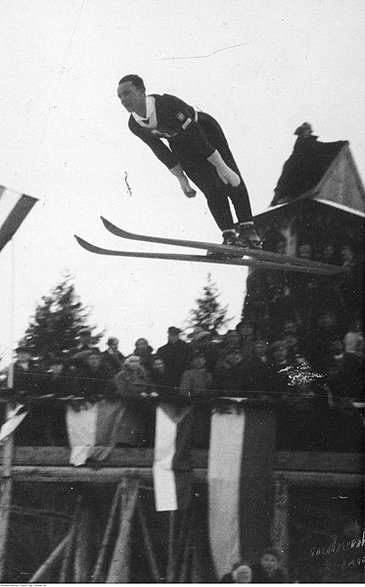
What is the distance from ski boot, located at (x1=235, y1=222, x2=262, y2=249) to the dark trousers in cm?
3

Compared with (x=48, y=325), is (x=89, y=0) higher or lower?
higher

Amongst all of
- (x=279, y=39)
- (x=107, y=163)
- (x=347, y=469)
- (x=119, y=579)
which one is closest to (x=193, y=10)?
(x=279, y=39)

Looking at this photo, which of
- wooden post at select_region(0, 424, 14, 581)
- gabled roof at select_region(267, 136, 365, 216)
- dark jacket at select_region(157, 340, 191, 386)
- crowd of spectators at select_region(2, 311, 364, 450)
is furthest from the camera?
gabled roof at select_region(267, 136, 365, 216)

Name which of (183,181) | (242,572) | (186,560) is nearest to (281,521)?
(242,572)

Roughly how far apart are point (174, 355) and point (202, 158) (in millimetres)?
1022

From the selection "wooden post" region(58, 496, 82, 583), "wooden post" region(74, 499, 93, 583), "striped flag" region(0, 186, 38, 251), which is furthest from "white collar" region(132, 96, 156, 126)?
"wooden post" region(58, 496, 82, 583)

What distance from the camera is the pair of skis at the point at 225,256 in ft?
12.8

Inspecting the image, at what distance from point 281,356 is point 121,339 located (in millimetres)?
A: 841

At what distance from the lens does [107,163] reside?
3906 millimetres

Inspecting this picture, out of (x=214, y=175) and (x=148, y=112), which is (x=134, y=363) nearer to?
(x=214, y=175)

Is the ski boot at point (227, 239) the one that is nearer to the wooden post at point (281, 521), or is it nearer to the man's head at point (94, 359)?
the man's head at point (94, 359)

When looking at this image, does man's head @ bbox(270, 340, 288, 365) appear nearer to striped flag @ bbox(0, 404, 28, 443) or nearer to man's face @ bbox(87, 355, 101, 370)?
man's face @ bbox(87, 355, 101, 370)

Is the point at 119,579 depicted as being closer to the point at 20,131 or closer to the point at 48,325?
the point at 48,325

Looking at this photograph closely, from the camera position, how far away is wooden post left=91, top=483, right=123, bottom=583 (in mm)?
3771
